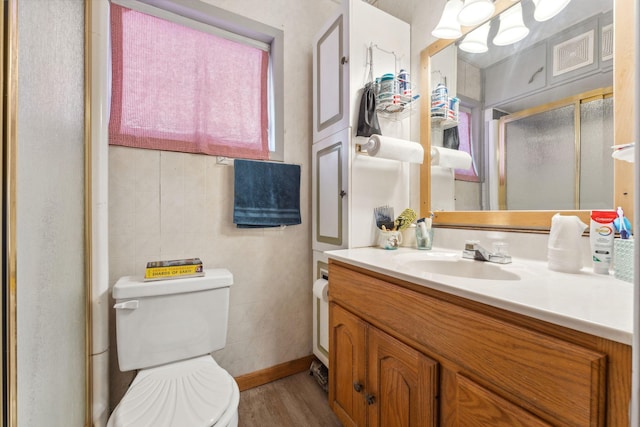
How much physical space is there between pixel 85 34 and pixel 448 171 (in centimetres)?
167

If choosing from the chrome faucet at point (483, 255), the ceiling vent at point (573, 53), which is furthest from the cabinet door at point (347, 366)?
the ceiling vent at point (573, 53)

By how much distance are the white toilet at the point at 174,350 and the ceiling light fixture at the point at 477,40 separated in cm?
158

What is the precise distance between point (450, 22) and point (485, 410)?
146 cm

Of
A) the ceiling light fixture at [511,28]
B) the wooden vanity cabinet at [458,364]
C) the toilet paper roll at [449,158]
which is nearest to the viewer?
the wooden vanity cabinet at [458,364]

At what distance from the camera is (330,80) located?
59.7 inches

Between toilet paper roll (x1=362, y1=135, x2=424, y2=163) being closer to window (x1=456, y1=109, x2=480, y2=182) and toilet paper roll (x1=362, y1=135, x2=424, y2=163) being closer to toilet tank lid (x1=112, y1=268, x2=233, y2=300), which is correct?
window (x1=456, y1=109, x2=480, y2=182)

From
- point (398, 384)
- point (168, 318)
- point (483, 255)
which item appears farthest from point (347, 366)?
point (168, 318)

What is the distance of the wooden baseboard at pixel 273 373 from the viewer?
1.57 metres

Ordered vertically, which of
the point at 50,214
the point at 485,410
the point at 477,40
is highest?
the point at 477,40

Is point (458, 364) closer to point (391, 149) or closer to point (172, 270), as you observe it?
point (391, 149)

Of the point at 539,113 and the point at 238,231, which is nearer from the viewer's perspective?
the point at 539,113

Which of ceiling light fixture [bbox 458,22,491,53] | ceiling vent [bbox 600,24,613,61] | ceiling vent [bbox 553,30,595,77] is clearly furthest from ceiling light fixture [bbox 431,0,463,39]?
ceiling vent [bbox 600,24,613,61]

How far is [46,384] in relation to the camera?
26.5 inches

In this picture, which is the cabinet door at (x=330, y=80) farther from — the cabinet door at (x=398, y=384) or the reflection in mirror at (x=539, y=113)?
the cabinet door at (x=398, y=384)
